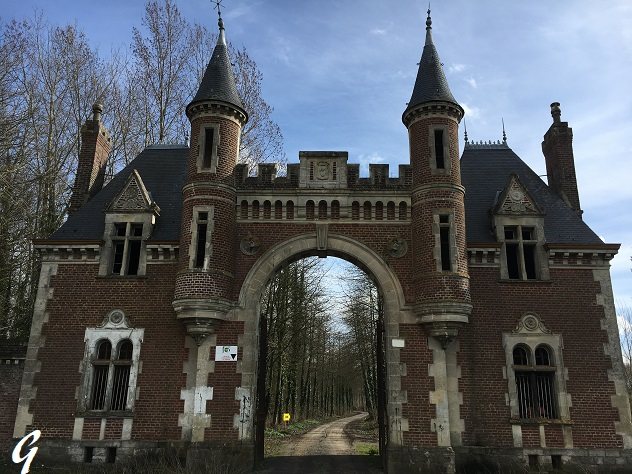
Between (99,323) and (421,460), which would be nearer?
(421,460)

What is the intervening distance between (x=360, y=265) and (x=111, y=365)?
9024mm

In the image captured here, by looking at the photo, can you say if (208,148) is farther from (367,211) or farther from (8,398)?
(8,398)

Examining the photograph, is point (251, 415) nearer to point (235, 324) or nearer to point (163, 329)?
point (235, 324)

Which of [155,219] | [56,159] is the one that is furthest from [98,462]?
[56,159]

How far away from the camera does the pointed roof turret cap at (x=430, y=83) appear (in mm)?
18234

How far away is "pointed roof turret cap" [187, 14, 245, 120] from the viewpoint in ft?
59.9

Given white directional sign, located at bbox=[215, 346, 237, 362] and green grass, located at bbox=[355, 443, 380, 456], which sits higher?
white directional sign, located at bbox=[215, 346, 237, 362]

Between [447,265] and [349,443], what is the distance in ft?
46.0

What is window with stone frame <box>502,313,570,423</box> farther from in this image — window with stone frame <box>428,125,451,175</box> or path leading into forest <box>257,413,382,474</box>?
window with stone frame <box>428,125,451,175</box>

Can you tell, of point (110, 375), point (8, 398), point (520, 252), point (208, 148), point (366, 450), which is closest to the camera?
point (110, 375)

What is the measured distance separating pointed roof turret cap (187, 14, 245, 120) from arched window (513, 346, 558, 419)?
13.2 meters

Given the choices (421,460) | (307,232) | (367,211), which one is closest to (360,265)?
(367,211)

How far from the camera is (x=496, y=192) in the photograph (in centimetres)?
1977

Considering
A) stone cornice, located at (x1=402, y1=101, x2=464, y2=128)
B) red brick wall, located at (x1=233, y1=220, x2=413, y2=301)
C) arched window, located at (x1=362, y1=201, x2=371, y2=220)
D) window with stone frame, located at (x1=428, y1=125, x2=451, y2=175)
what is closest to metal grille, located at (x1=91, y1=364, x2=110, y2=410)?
red brick wall, located at (x1=233, y1=220, x2=413, y2=301)
